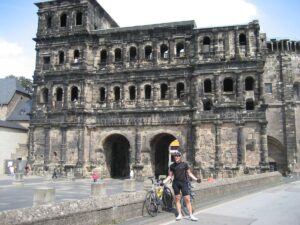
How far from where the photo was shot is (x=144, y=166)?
34.8 m

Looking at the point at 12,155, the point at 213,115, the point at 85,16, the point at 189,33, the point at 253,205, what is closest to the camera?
the point at 253,205

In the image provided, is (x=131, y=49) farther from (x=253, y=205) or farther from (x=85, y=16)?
(x=253, y=205)

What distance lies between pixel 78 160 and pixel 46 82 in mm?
9263

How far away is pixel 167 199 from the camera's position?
11.7 metres

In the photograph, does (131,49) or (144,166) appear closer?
(144,166)

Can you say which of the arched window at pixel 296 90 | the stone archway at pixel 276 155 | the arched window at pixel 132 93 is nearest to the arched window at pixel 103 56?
the arched window at pixel 132 93

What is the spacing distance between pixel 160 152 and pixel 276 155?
16328 millimetres

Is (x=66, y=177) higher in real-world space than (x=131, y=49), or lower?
lower

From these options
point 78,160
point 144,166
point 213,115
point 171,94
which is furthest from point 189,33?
point 78,160

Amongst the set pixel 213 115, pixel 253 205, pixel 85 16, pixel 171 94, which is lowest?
pixel 253 205

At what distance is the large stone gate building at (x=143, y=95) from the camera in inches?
1289

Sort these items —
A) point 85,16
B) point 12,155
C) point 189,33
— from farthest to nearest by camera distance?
1. point 12,155
2. point 85,16
3. point 189,33

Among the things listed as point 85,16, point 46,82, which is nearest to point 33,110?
point 46,82

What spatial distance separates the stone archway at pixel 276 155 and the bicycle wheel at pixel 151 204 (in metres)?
37.9
